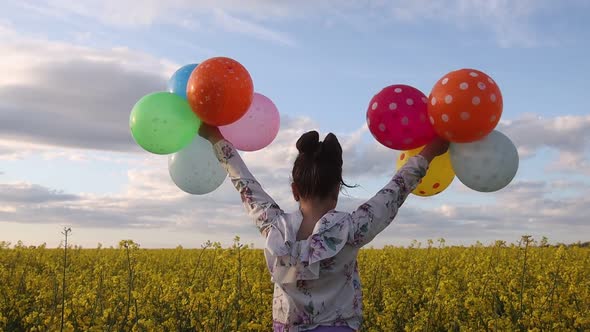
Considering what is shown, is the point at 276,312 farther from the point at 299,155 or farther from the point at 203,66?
the point at 203,66

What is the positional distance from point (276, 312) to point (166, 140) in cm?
141

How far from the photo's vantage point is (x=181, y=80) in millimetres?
3941

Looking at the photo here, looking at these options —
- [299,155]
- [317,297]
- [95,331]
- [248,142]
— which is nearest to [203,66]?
[248,142]

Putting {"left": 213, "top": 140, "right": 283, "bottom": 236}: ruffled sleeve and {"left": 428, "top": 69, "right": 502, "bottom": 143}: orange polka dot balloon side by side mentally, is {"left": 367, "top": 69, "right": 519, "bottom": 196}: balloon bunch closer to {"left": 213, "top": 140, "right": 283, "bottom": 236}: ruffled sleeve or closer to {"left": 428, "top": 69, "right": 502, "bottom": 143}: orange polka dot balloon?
{"left": 428, "top": 69, "right": 502, "bottom": 143}: orange polka dot balloon

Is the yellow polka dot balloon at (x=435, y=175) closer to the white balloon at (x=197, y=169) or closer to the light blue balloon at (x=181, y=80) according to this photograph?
the white balloon at (x=197, y=169)

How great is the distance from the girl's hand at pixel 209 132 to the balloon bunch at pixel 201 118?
0.12 ft

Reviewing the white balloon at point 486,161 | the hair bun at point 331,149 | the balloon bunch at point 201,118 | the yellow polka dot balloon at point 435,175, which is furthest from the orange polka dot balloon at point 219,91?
the white balloon at point 486,161

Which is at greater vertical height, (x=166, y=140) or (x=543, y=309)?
(x=166, y=140)

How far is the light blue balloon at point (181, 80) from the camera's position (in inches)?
154

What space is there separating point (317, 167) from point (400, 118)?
3.11 ft

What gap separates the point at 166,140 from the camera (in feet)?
12.2

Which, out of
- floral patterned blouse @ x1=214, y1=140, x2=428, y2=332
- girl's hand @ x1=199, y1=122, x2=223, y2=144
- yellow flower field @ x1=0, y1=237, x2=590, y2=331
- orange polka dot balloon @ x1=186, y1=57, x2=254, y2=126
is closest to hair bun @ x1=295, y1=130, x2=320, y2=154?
floral patterned blouse @ x1=214, y1=140, x2=428, y2=332

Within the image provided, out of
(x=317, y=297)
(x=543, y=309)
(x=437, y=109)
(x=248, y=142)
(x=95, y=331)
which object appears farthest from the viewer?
(x=543, y=309)

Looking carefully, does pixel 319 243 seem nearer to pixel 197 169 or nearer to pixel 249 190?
pixel 249 190
